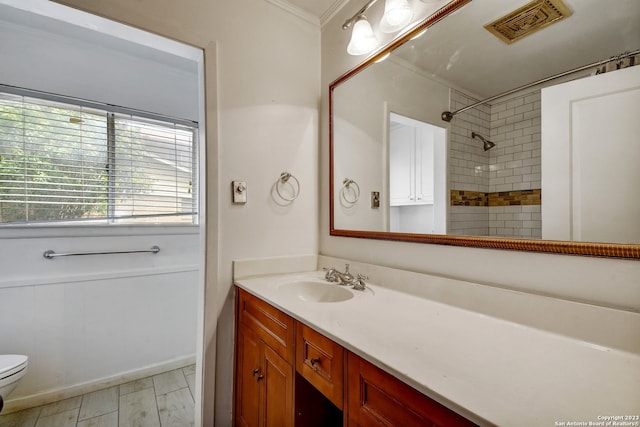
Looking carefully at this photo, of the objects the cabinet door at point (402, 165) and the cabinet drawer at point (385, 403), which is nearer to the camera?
the cabinet drawer at point (385, 403)

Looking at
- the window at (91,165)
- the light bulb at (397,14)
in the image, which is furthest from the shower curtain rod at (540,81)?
the window at (91,165)

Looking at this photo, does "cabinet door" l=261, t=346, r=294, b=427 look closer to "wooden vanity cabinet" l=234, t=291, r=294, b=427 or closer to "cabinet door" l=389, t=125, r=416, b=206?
"wooden vanity cabinet" l=234, t=291, r=294, b=427

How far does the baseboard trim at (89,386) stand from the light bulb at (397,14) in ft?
8.42

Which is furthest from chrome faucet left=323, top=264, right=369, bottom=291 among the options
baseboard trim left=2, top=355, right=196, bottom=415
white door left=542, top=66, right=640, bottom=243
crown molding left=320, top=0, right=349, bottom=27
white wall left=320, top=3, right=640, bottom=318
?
baseboard trim left=2, top=355, right=196, bottom=415

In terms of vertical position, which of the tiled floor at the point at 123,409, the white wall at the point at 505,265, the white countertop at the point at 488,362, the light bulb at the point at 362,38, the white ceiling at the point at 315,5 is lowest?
the tiled floor at the point at 123,409

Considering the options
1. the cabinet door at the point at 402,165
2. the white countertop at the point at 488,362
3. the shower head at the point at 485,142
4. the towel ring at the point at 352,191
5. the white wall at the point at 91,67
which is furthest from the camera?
the white wall at the point at 91,67

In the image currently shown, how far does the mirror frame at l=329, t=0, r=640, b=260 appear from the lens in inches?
28.1

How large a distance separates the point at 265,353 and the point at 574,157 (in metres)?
1.24

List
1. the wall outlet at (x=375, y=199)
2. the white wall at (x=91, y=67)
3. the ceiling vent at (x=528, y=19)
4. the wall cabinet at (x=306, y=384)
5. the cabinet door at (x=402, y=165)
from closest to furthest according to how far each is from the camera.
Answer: the wall cabinet at (x=306, y=384) → the ceiling vent at (x=528, y=19) → the cabinet door at (x=402, y=165) → the wall outlet at (x=375, y=199) → the white wall at (x=91, y=67)

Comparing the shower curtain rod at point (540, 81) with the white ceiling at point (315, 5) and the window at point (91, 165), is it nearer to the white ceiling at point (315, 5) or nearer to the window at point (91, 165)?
the white ceiling at point (315, 5)

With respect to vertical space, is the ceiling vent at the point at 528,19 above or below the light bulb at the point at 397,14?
below

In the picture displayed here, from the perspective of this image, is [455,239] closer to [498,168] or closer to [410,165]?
[498,168]

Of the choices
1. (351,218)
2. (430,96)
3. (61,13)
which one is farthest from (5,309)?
(430,96)

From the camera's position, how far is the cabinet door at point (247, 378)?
120 cm
